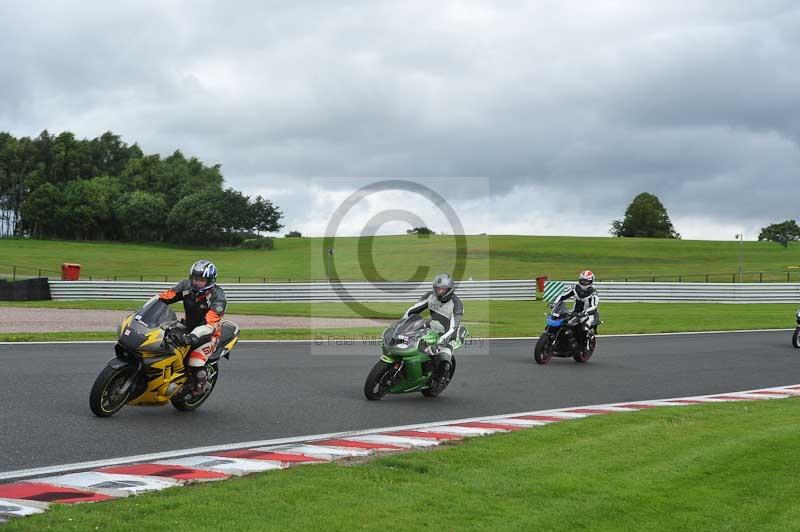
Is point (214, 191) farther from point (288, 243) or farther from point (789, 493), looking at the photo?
point (789, 493)

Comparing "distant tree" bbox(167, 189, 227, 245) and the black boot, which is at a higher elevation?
"distant tree" bbox(167, 189, 227, 245)

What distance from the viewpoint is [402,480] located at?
748 cm

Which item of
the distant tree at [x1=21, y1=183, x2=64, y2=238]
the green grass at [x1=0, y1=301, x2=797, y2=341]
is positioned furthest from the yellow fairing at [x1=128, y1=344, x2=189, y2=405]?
the distant tree at [x1=21, y1=183, x2=64, y2=238]

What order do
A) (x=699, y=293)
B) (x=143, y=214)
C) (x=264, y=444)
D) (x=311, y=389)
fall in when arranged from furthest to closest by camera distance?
1. (x=143, y=214)
2. (x=699, y=293)
3. (x=311, y=389)
4. (x=264, y=444)

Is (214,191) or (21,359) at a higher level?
(214,191)

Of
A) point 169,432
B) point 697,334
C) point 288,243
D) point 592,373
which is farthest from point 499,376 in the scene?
point 288,243

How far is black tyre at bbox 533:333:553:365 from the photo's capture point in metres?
18.8

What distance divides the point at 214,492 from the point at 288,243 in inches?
4284

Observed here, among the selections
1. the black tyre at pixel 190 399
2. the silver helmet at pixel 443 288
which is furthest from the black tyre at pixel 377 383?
the black tyre at pixel 190 399

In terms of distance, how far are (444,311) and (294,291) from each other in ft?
105

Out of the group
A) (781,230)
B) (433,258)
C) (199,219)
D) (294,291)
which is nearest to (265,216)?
(199,219)

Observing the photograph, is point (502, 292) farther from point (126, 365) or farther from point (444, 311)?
point (126, 365)

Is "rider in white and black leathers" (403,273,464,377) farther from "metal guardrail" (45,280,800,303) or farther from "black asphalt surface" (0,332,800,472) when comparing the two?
"metal guardrail" (45,280,800,303)

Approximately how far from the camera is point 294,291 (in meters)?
45.4
